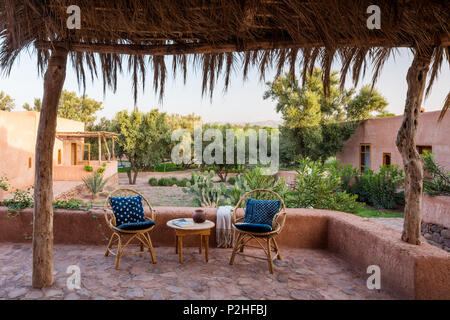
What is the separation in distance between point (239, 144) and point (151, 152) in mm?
5259

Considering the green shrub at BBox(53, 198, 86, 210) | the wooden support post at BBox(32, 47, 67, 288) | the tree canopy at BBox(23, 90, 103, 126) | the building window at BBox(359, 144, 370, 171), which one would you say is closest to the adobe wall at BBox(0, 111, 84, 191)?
the green shrub at BBox(53, 198, 86, 210)

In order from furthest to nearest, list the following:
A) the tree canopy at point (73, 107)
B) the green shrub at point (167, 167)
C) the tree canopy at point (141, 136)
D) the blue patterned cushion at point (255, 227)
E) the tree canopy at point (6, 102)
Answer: the tree canopy at point (73, 107) < the tree canopy at point (6, 102) < the green shrub at point (167, 167) < the tree canopy at point (141, 136) < the blue patterned cushion at point (255, 227)

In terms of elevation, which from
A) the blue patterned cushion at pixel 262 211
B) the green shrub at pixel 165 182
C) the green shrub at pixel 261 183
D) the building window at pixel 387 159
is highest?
the building window at pixel 387 159

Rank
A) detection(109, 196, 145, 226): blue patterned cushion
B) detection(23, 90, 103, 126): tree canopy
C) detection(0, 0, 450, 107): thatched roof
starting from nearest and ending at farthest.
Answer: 1. detection(0, 0, 450, 107): thatched roof
2. detection(109, 196, 145, 226): blue patterned cushion
3. detection(23, 90, 103, 126): tree canopy

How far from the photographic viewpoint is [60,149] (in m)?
15.3

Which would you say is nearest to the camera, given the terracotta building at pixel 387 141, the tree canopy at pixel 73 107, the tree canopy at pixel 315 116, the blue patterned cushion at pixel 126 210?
the blue patterned cushion at pixel 126 210

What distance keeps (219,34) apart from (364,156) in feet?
36.6

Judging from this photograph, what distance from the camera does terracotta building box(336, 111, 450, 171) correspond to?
7.91 meters

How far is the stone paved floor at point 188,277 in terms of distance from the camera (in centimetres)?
261

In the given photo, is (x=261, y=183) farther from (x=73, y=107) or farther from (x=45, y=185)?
(x=73, y=107)

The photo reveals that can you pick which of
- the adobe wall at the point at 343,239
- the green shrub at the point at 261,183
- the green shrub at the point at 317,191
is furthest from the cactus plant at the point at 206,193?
the adobe wall at the point at 343,239

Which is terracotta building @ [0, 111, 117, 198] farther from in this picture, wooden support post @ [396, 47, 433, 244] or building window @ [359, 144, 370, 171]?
building window @ [359, 144, 370, 171]

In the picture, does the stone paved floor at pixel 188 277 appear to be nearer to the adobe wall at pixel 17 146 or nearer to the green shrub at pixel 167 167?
the adobe wall at pixel 17 146

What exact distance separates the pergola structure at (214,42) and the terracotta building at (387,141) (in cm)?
403
